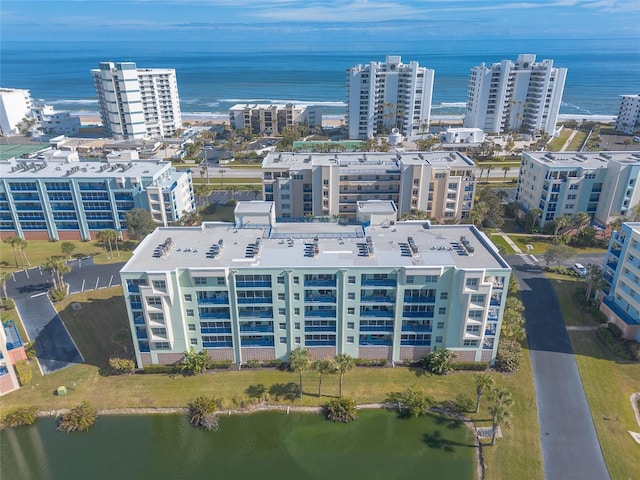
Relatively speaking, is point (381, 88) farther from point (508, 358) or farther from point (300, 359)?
point (300, 359)

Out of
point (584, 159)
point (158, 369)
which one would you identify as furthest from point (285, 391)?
point (584, 159)

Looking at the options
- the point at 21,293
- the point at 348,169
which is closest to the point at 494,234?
the point at 348,169

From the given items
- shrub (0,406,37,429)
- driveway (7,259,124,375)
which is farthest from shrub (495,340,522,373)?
shrub (0,406,37,429)

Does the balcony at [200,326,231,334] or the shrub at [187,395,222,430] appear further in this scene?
the balcony at [200,326,231,334]

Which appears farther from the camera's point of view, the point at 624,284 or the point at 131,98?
the point at 131,98

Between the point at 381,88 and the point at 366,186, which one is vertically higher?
the point at 381,88

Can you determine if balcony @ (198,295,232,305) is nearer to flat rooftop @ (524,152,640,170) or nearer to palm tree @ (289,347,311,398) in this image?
palm tree @ (289,347,311,398)

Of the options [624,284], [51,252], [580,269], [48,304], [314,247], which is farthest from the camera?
→ [51,252]
